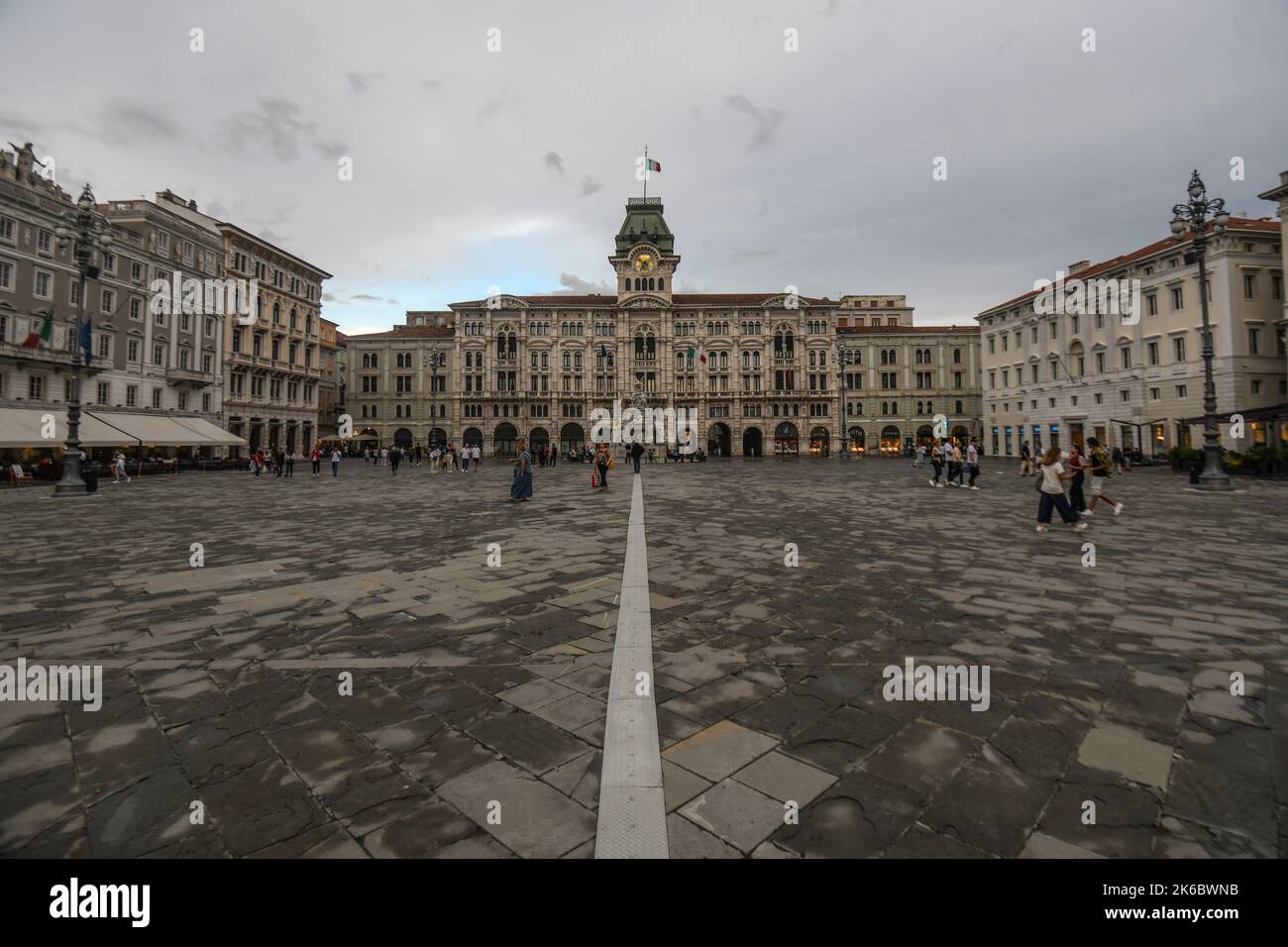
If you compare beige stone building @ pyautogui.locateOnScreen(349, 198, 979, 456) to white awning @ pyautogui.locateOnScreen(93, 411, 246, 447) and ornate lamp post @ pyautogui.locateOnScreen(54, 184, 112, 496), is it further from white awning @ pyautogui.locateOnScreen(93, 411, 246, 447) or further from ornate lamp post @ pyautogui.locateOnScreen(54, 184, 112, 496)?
ornate lamp post @ pyautogui.locateOnScreen(54, 184, 112, 496)

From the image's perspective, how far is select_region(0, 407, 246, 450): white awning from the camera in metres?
25.5

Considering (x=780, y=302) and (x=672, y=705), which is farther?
(x=780, y=302)

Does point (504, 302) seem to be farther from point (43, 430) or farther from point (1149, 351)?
point (1149, 351)

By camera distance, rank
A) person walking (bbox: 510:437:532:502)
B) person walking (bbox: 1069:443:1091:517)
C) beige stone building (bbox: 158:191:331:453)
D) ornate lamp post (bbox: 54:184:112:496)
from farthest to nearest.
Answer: beige stone building (bbox: 158:191:331:453) → ornate lamp post (bbox: 54:184:112:496) → person walking (bbox: 510:437:532:502) → person walking (bbox: 1069:443:1091:517)

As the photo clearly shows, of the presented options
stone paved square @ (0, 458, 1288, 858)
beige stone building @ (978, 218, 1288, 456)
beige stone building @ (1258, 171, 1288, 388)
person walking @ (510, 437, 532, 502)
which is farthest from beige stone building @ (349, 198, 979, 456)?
stone paved square @ (0, 458, 1288, 858)

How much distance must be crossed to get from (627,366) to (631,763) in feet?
201

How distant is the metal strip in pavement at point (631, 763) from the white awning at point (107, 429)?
33064 millimetres

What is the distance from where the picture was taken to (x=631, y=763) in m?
2.88

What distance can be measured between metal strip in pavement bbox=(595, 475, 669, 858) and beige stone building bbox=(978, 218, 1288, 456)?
3502 cm

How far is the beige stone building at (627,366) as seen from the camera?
205ft

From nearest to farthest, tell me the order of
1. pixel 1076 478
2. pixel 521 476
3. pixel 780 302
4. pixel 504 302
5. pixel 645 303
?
pixel 1076 478, pixel 521 476, pixel 504 302, pixel 645 303, pixel 780 302

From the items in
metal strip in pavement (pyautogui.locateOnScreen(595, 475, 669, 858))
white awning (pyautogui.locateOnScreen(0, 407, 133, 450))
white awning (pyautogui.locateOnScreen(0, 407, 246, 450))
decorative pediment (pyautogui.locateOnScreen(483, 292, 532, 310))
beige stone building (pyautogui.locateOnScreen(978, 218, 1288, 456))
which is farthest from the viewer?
decorative pediment (pyautogui.locateOnScreen(483, 292, 532, 310))

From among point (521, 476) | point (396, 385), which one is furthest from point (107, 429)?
point (396, 385)

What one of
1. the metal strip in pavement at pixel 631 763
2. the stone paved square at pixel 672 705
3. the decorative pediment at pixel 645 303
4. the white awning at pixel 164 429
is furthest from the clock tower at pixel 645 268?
the metal strip in pavement at pixel 631 763
